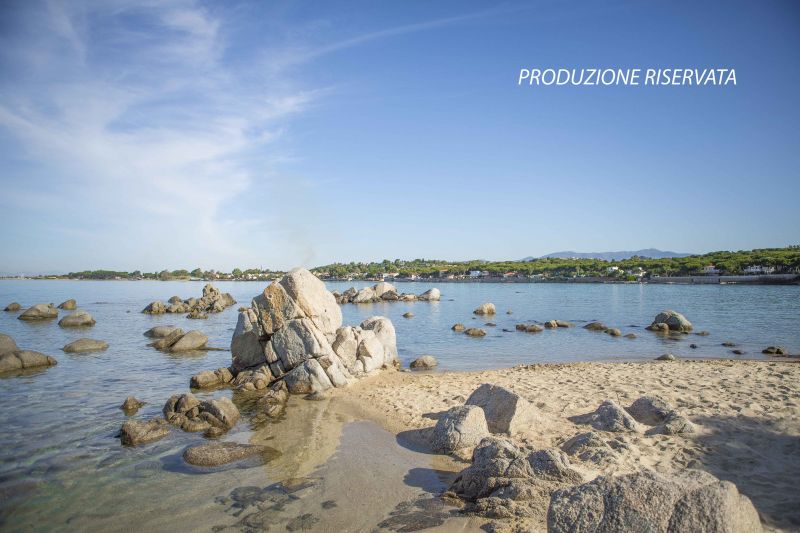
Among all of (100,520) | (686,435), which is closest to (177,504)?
(100,520)

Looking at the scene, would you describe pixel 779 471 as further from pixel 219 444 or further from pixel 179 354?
pixel 179 354

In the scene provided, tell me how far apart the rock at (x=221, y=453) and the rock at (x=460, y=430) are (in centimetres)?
443

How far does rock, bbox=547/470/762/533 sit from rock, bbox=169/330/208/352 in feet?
97.7

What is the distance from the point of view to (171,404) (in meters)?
15.8

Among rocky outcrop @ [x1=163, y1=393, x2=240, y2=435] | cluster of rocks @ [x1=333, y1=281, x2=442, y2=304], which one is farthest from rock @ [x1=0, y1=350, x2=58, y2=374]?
cluster of rocks @ [x1=333, y1=281, x2=442, y2=304]

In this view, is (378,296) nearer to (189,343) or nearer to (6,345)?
(189,343)

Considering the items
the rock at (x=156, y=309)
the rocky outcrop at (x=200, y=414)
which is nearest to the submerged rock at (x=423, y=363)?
the rocky outcrop at (x=200, y=414)

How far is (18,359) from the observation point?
23.5 m

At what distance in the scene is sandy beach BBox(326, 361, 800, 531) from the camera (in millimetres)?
9370

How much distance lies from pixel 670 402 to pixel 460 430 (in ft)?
25.2

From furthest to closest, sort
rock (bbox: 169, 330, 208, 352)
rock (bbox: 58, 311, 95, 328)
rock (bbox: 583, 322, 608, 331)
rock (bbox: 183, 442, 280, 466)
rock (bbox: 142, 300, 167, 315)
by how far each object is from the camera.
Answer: rock (bbox: 142, 300, 167, 315)
rock (bbox: 58, 311, 95, 328)
rock (bbox: 583, 322, 608, 331)
rock (bbox: 169, 330, 208, 352)
rock (bbox: 183, 442, 280, 466)

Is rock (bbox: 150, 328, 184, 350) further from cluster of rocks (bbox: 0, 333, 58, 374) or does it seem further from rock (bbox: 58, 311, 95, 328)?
rock (bbox: 58, 311, 95, 328)

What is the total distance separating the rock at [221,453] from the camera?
11.4 metres

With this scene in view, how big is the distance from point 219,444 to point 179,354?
19453 mm
